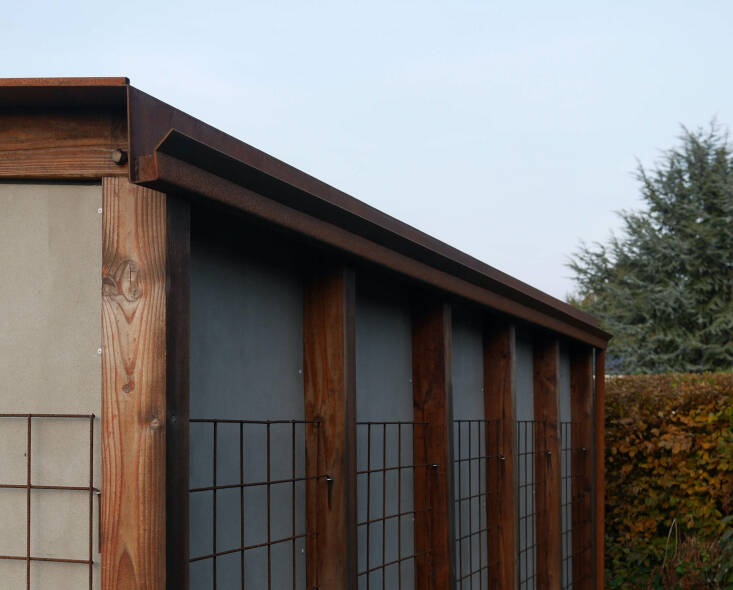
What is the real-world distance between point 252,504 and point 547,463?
3.14 metres

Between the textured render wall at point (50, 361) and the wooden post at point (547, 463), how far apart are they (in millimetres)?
3559

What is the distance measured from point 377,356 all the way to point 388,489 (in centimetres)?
51

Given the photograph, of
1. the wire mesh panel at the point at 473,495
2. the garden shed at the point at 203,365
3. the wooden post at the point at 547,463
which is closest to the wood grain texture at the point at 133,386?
the garden shed at the point at 203,365

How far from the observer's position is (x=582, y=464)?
616 centimetres

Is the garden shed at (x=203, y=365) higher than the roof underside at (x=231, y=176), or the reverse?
the roof underside at (x=231, y=176)

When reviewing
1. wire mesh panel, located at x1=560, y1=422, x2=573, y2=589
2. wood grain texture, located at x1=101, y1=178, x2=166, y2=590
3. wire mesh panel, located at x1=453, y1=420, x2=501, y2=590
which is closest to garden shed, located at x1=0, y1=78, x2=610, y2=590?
wood grain texture, located at x1=101, y1=178, x2=166, y2=590

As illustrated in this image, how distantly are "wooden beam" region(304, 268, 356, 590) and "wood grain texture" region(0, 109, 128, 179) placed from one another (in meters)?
0.93

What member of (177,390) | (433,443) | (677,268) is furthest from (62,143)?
(677,268)

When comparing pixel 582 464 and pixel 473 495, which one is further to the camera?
pixel 582 464

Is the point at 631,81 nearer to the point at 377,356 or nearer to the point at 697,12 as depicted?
the point at 697,12

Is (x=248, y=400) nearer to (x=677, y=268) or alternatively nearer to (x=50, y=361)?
(x=50, y=361)

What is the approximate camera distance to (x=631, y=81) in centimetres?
1691

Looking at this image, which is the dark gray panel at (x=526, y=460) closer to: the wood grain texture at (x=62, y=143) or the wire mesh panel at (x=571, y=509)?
the wire mesh panel at (x=571, y=509)

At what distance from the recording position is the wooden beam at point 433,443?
11.6 ft
